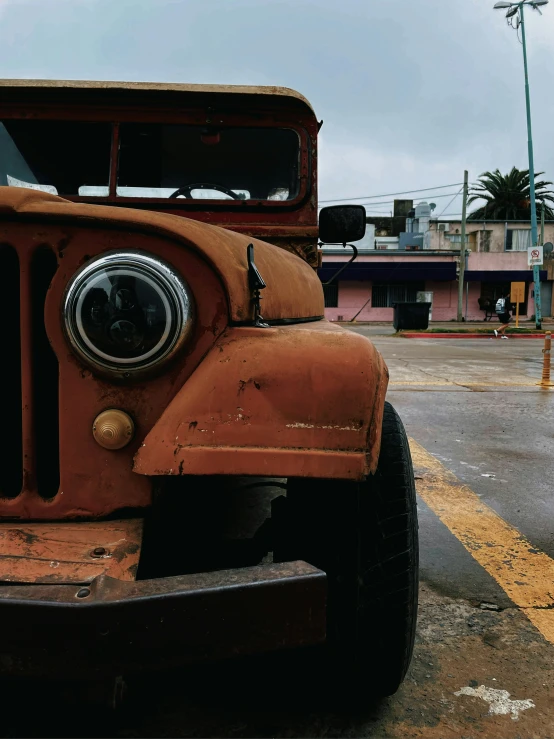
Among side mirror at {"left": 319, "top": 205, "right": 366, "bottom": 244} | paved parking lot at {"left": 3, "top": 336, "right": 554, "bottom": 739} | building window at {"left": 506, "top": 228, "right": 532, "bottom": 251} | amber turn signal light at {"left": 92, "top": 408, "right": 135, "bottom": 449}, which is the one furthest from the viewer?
building window at {"left": 506, "top": 228, "right": 532, "bottom": 251}

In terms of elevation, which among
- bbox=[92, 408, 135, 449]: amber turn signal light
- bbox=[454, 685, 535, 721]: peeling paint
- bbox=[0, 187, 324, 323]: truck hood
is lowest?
bbox=[454, 685, 535, 721]: peeling paint

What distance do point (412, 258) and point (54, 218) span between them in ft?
94.5

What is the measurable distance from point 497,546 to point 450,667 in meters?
1.05

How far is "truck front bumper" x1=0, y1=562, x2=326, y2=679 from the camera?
3.53 ft

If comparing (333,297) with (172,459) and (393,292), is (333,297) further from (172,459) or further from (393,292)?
(172,459)

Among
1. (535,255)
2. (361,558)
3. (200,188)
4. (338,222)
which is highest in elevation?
(535,255)

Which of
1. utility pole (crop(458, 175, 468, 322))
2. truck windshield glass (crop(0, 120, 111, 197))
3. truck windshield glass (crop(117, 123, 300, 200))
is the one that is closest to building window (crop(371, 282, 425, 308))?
utility pole (crop(458, 175, 468, 322))

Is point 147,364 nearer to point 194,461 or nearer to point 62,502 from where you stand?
point 194,461

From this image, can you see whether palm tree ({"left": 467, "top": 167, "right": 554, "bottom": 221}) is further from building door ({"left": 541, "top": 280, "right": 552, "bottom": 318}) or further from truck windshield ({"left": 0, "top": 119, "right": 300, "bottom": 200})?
truck windshield ({"left": 0, "top": 119, "right": 300, "bottom": 200})

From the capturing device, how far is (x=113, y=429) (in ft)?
4.50

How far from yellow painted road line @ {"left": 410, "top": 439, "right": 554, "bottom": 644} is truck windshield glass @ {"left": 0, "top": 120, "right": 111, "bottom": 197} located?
232cm

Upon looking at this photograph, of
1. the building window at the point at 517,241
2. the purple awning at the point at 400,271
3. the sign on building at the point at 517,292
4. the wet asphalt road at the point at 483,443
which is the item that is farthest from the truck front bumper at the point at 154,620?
the building window at the point at 517,241

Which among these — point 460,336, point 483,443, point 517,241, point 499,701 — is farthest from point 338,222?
point 517,241

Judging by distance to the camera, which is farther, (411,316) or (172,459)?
(411,316)
